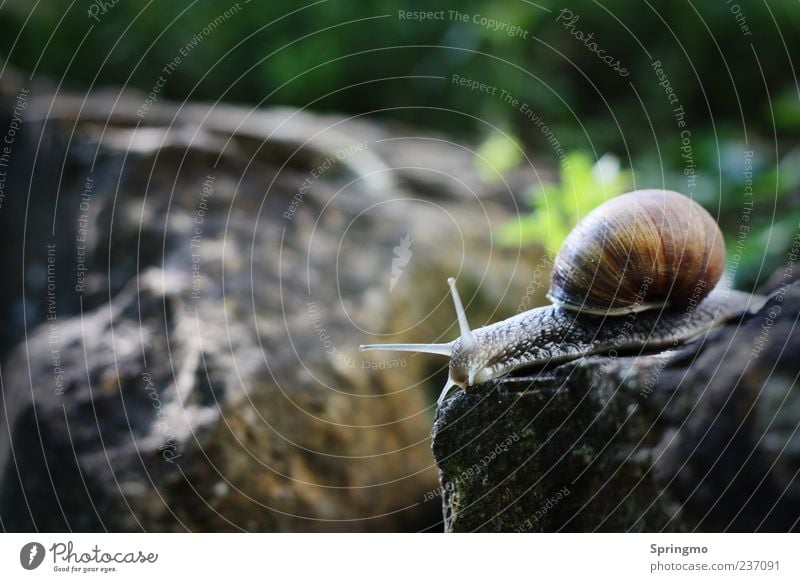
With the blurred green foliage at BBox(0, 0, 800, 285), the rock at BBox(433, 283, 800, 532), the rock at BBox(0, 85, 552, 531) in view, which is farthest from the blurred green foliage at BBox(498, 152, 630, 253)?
the blurred green foliage at BBox(0, 0, 800, 285)

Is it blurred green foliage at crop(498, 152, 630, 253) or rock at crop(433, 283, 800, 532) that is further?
blurred green foliage at crop(498, 152, 630, 253)

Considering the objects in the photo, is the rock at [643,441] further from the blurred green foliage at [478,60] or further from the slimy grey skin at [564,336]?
the blurred green foliage at [478,60]

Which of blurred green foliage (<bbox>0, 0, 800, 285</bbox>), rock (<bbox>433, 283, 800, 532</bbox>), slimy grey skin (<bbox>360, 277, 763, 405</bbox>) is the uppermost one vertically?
blurred green foliage (<bbox>0, 0, 800, 285</bbox>)

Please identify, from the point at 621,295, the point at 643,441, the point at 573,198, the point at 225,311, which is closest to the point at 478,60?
the point at 573,198

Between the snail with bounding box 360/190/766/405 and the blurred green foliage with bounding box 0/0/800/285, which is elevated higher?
the blurred green foliage with bounding box 0/0/800/285

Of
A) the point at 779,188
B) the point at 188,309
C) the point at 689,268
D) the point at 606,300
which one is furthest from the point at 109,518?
the point at 779,188

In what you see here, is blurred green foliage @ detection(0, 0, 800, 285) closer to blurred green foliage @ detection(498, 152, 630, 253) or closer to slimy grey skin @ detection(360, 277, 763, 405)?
blurred green foliage @ detection(498, 152, 630, 253)
